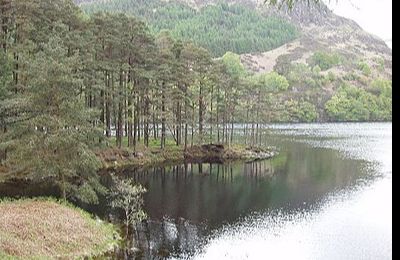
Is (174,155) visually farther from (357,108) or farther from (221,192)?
(357,108)

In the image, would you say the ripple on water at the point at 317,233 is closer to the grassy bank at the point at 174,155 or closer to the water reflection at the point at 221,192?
the water reflection at the point at 221,192

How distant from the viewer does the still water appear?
24.3 metres

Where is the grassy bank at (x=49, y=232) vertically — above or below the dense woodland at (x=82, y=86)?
below

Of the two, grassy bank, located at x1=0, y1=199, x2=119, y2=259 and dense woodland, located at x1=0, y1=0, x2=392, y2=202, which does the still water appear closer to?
grassy bank, located at x1=0, y1=199, x2=119, y2=259

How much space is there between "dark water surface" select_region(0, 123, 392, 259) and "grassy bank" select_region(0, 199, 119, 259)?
210 centimetres

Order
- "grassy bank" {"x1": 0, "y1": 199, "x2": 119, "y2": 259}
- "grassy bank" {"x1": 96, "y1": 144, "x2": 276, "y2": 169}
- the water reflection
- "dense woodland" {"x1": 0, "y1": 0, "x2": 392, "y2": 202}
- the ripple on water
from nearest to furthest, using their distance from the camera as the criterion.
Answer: "grassy bank" {"x1": 0, "y1": 199, "x2": 119, "y2": 259} < the ripple on water < the water reflection < "dense woodland" {"x1": 0, "y1": 0, "x2": 392, "y2": 202} < "grassy bank" {"x1": 96, "y1": 144, "x2": 276, "y2": 169}

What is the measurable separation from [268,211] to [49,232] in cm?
1666

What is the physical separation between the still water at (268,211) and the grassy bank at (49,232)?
2.46 m

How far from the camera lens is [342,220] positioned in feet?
101

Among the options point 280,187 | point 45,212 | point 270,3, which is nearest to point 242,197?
point 280,187

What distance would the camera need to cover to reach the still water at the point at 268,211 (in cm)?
2430

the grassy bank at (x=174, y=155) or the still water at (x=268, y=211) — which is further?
the grassy bank at (x=174, y=155)

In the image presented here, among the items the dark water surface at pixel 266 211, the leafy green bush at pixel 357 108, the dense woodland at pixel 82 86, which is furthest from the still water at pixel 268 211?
the leafy green bush at pixel 357 108

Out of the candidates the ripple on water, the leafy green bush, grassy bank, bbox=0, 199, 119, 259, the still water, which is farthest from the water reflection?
the leafy green bush
